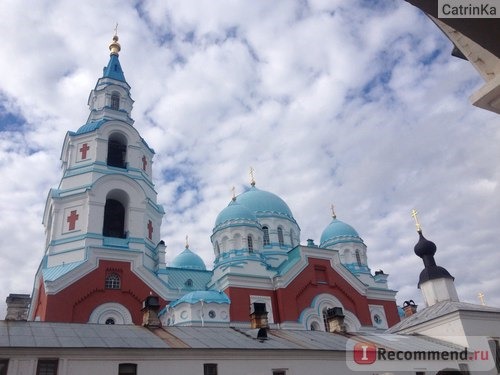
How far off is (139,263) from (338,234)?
1864 cm

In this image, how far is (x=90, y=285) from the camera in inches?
846

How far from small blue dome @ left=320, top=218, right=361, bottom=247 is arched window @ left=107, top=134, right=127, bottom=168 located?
708 inches

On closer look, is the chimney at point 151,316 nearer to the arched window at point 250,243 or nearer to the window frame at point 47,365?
the window frame at point 47,365

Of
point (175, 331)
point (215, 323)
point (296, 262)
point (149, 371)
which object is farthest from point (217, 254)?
point (149, 371)

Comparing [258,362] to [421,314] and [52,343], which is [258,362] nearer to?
[52,343]

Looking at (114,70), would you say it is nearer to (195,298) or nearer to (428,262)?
(195,298)

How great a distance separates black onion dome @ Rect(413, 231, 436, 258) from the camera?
23.7m

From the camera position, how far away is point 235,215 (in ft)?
96.9

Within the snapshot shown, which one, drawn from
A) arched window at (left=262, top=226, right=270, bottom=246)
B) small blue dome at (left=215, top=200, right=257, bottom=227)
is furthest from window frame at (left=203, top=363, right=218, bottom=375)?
arched window at (left=262, top=226, right=270, bottom=246)

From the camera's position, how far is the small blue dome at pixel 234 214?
2948cm

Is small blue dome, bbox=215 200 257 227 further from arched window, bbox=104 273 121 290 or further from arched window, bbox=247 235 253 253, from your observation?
arched window, bbox=104 273 121 290

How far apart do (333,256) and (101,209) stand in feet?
44.7

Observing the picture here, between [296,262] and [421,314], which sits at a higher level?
[296,262]

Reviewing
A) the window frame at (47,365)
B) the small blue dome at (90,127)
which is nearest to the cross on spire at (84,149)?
the small blue dome at (90,127)
